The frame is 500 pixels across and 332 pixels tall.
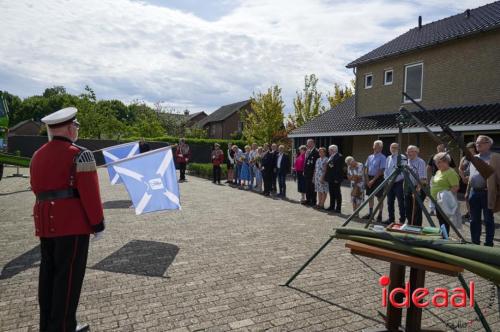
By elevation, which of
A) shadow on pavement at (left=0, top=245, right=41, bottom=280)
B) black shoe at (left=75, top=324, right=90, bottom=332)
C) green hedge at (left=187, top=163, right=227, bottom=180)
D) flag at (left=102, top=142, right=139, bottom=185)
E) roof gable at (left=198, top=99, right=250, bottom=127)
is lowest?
shadow on pavement at (left=0, top=245, right=41, bottom=280)

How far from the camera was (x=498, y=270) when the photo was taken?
239cm

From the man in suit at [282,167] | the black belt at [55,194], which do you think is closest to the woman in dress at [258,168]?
the man in suit at [282,167]

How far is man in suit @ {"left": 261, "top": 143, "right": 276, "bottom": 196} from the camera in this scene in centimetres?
1384

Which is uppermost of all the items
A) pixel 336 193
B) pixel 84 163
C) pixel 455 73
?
pixel 455 73

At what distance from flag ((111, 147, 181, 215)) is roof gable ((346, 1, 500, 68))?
13918mm

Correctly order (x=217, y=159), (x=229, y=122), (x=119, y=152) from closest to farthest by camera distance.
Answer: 1. (x=119, y=152)
2. (x=217, y=159)
3. (x=229, y=122)

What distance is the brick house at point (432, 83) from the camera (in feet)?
48.0

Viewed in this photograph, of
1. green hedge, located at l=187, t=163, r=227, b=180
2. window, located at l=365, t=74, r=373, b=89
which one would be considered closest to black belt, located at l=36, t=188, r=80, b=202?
green hedge, located at l=187, t=163, r=227, b=180

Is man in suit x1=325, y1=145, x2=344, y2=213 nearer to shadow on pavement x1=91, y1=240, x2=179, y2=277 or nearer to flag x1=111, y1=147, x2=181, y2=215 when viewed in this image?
flag x1=111, y1=147, x2=181, y2=215

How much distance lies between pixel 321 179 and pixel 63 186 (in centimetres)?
842

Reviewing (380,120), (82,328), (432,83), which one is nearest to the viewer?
(82,328)

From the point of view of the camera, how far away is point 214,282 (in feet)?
16.1

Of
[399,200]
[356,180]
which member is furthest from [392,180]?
[356,180]

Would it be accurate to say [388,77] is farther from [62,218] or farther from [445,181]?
[62,218]
